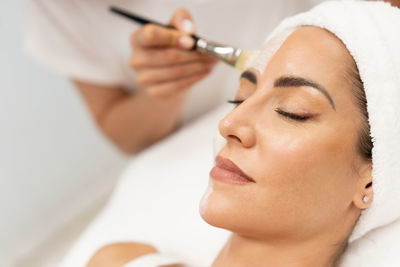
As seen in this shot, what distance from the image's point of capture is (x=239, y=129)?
27.2 inches

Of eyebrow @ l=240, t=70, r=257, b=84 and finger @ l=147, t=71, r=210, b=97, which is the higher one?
eyebrow @ l=240, t=70, r=257, b=84

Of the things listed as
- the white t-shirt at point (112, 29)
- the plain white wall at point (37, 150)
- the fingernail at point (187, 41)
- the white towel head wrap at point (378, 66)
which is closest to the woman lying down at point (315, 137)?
the white towel head wrap at point (378, 66)

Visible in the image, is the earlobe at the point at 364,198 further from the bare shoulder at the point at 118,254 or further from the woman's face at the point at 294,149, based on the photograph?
the bare shoulder at the point at 118,254

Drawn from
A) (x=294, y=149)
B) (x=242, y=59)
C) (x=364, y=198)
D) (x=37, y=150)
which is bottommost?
(x=37, y=150)

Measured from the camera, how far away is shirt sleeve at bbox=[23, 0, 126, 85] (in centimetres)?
122

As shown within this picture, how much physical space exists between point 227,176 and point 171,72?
1.29ft

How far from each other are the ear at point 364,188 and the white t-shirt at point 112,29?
51 cm

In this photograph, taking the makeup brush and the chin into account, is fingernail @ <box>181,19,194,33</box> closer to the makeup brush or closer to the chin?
the makeup brush

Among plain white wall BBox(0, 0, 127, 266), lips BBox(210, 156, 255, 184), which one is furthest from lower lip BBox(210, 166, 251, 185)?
plain white wall BBox(0, 0, 127, 266)

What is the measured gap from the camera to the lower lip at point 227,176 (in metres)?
0.69

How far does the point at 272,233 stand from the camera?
0.70 metres

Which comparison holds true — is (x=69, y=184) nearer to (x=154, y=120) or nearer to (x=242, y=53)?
(x=154, y=120)

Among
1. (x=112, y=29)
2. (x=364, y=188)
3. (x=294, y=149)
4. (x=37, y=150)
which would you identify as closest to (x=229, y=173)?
(x=294, y=149)

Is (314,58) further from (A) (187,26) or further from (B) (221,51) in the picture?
(A) (187,26)
